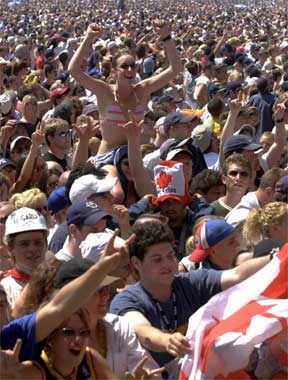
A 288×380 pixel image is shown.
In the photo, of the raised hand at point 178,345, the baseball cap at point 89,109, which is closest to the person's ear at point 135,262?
the raised hand at point 178,345

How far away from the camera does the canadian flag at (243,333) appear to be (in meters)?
3.81

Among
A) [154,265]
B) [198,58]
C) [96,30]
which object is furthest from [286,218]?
[198,58]

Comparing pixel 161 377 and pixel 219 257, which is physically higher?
pixel 219 257

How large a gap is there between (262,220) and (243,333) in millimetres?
1708

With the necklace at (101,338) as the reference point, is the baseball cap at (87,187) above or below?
above

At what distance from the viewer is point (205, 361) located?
12.5 ft

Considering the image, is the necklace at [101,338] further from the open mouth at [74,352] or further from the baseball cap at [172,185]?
the baseball cap at [172,185]

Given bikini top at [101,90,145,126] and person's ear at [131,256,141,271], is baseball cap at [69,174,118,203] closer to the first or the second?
person's ear at [131,256,141,271]

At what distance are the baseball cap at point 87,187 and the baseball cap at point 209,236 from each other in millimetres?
1045

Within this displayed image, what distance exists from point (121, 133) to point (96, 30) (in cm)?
111

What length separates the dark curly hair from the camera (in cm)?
452

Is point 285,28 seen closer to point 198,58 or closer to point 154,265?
point 198,58

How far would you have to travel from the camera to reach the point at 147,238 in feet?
14.8

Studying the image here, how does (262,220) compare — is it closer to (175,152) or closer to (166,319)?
(166,319)
